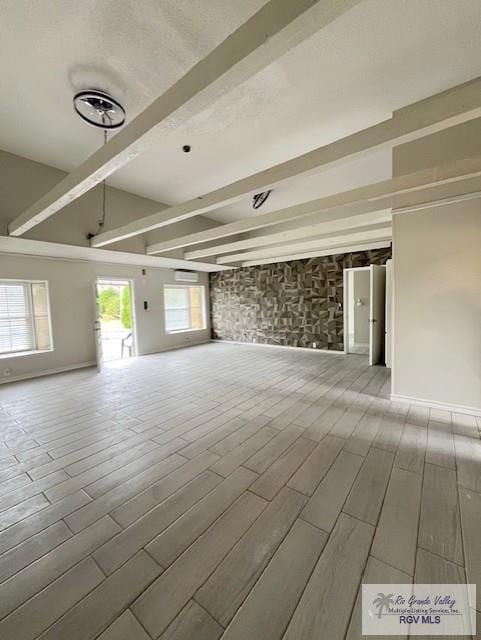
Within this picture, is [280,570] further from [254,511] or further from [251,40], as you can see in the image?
[251,40]

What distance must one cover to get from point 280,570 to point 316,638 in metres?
0.28

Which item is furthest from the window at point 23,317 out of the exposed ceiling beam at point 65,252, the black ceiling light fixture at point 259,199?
the black ceiling light fixture at point 259,199

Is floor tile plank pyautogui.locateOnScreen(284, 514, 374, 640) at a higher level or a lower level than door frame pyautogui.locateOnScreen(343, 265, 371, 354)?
lower

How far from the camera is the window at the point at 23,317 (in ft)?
15.6

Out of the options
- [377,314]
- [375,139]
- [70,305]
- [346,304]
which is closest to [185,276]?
[70,305]

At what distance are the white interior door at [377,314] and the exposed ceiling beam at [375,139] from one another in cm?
322

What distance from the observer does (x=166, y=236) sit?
541cm

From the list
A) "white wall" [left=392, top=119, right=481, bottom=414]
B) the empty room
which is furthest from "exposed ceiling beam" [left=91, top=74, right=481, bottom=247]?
"white wall" [left=392, top=119, right=481, bottom=414]

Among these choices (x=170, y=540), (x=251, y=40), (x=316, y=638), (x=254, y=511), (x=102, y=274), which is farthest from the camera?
(x=102, y=274)

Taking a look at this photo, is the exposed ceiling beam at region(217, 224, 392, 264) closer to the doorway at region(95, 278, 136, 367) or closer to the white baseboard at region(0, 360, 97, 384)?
the white baseboard at region(0, 360, 97, 384)

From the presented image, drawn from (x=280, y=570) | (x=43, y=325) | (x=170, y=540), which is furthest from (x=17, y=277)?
(x=280, y=570)

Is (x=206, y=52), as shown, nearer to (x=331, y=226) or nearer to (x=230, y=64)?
(x=230, y=64)

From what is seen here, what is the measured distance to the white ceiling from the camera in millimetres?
1718

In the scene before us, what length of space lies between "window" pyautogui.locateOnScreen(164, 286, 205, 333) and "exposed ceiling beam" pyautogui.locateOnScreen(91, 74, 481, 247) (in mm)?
4865
